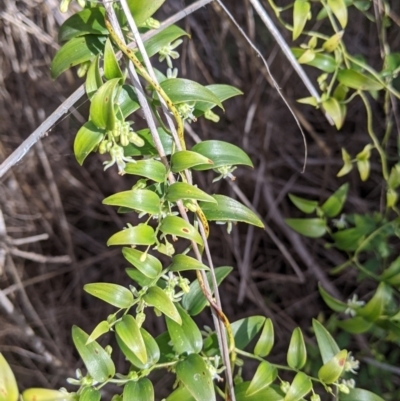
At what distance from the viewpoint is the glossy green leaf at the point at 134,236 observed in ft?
1.98

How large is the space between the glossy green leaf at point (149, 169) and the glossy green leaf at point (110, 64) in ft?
0.34

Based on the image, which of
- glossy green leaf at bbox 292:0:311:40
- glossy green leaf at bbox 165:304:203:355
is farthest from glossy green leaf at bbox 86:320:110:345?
glossy green leaf at bbox 292:0:311:40

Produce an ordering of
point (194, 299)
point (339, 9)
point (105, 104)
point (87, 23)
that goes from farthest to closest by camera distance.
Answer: point (339, 9), point (194, 299), point (87, 23), point (105, 104)

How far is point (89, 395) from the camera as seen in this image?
665mm

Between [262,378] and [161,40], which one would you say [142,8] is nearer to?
[161,40]

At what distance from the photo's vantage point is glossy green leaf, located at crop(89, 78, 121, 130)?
21.7 inches

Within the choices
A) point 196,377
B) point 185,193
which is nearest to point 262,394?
point 196,377

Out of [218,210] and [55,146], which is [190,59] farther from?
[218,210]

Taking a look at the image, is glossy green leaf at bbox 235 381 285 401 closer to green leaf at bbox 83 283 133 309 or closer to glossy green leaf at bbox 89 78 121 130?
green leaf at bbox 83 283 133 309

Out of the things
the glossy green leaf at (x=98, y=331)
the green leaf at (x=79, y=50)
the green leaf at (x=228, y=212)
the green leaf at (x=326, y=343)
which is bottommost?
the green leaf at (x=326, y=343)

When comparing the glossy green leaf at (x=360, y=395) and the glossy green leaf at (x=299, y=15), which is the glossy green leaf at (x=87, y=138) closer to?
the glossy green leaf at (x=299, y=15)

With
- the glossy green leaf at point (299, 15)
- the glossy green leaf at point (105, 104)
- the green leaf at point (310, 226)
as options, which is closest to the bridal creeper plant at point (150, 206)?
the glossy green leaf at point (105, 104)

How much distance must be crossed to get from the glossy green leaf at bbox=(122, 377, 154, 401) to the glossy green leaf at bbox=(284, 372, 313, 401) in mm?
203

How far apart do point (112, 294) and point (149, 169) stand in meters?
0.17
